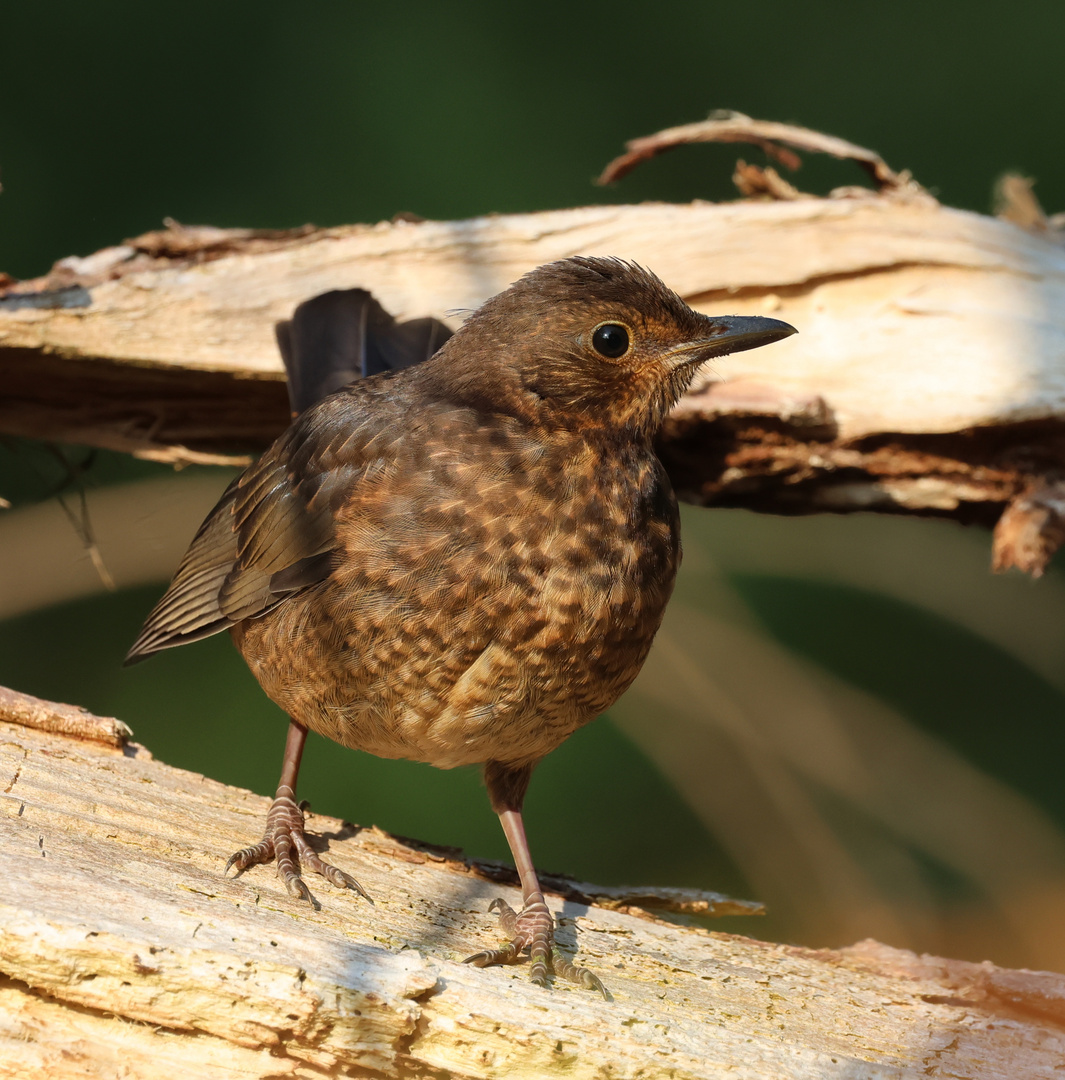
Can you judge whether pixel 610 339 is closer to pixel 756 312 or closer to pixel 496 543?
Answer: pixel 496 543

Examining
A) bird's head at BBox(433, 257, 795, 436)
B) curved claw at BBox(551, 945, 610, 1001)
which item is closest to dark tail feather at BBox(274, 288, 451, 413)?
bird's head at BBox(433, 257, 795, 436)

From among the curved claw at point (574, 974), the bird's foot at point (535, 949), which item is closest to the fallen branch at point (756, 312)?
the bird's foot at point (535, 949)

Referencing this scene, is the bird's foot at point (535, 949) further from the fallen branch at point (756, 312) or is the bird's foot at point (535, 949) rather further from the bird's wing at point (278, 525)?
the fallen branch at point (756, 312)

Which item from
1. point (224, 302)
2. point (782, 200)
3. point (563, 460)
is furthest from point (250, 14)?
point (563, 460)

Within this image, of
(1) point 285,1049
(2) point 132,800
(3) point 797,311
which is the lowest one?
(1) point 285,1049

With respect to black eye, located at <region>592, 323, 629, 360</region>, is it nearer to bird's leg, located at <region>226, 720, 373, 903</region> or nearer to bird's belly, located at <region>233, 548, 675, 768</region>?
bird's belly, located at <region>233, 548, 675, 768</region>

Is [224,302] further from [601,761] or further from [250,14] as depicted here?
[601,761]

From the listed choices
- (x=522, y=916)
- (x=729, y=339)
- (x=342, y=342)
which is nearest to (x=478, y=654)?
(x=522, y=916)

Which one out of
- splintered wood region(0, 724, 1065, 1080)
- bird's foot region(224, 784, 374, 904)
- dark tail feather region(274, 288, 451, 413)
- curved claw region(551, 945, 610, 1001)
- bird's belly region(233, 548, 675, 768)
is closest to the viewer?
splintered wood region(0, 724, 1065, 1080)
